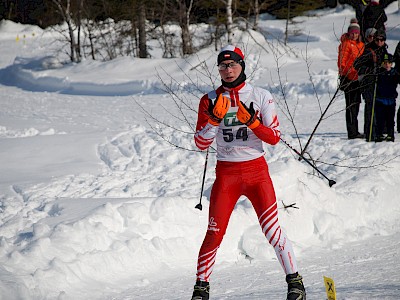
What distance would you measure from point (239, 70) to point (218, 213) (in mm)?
1055

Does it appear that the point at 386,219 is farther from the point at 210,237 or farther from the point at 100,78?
the point at 100,78

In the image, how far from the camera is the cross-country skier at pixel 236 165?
14.6 ft

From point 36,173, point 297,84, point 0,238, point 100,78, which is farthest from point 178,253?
point 100,78

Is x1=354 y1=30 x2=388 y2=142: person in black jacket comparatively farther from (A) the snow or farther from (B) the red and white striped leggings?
(B) the red and white striped leggings

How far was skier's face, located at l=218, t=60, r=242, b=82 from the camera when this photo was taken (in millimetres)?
4480

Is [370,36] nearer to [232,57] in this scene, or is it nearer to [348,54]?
[348,54]

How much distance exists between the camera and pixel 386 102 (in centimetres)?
1053

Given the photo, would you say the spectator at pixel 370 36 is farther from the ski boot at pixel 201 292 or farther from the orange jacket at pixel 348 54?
the ski boot at pixel 201 292

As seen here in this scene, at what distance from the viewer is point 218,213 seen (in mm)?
4488

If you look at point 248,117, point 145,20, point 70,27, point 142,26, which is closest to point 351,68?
point 248,117

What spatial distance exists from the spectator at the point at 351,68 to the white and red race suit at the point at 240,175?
518cm

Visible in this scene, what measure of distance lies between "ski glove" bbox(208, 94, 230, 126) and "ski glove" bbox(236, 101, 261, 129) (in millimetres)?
98

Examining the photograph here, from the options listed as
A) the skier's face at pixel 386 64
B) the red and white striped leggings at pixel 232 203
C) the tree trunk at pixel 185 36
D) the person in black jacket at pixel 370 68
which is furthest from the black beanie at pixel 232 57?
the tree trunk at pixel 185 36

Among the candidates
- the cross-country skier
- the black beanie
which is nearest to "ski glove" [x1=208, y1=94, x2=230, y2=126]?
the cross-country skier
